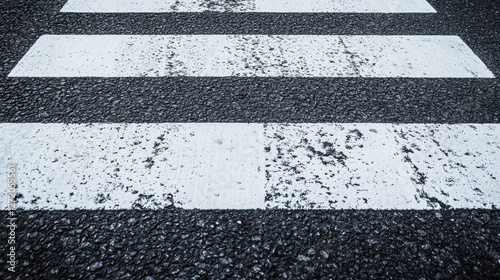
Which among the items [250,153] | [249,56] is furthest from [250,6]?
[250,153]

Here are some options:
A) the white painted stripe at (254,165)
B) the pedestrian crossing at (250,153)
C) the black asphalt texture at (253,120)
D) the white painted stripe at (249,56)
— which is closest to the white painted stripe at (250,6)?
the black asphalt texture at (253,120)

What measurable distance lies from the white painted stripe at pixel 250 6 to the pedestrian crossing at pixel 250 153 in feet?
2.48

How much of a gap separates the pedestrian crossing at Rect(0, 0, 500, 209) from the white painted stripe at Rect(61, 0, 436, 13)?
756 mm

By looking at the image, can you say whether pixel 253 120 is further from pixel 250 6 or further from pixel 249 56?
pixel 250 6

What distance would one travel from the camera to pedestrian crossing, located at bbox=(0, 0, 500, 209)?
1862mm

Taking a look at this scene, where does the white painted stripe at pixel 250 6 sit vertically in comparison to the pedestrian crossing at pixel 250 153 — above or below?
above

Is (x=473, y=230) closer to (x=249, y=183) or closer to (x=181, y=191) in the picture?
(x=249, y=183)

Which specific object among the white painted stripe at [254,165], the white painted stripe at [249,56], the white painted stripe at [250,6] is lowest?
the white painted stripe at [254,165]

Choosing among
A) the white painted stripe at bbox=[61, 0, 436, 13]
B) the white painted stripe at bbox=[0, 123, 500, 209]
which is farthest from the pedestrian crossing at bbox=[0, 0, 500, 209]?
the white painted stripe at bbox=[61, 0, 436, 13]

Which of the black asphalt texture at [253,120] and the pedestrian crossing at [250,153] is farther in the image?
the pedestrian crossing at [250,153]

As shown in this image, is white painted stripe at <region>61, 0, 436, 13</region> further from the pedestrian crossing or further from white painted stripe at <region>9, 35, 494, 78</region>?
the pedestrian crossing

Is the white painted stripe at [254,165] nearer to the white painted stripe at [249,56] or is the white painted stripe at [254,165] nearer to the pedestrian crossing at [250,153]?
the pedestrian crossing at [250,153]

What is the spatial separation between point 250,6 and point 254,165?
2100mm

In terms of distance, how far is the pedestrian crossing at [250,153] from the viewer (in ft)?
6.11
